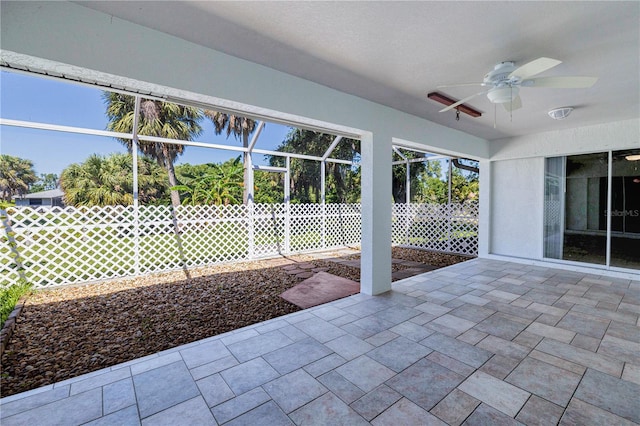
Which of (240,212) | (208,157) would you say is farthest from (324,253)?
(208,157)

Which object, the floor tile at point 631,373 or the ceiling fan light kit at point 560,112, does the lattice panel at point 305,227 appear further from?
the floor tile at point 631,373

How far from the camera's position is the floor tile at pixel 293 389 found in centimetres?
185

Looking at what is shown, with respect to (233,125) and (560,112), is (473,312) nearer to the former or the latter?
(560,112)

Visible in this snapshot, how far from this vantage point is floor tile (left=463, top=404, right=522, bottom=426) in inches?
65.7

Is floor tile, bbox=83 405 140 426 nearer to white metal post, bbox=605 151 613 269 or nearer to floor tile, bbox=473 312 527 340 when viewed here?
floor tile, bbox=473 312 527 340

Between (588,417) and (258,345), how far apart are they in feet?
7.94

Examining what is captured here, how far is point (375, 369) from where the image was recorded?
2203 millimetres

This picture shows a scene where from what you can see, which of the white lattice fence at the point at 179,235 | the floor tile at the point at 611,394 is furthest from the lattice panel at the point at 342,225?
the floor tile at the point at 611,394

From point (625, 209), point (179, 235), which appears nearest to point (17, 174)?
point (179, 235)

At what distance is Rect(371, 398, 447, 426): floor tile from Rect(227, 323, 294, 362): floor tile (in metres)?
1.14

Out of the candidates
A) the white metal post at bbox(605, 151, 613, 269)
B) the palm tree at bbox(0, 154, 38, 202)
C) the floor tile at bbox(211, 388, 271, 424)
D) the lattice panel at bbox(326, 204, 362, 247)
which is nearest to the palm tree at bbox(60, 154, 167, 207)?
the palm tree at bbox(0, 154, 38, 202)

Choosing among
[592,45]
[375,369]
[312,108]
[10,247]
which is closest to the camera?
[375,369]

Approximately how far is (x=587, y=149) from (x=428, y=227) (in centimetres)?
362

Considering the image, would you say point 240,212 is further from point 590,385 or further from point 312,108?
point 590,385
